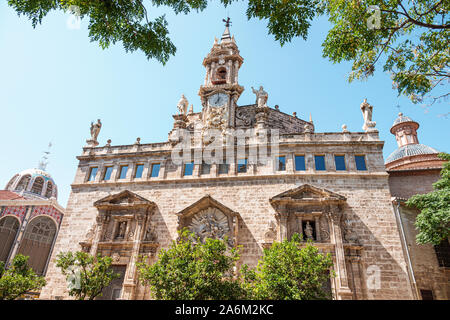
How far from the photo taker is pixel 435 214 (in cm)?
1593

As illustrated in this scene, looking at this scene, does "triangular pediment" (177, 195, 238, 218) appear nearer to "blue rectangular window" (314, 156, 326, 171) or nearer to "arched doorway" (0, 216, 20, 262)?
"blue rectangular window" (314, 156, 326, 171)

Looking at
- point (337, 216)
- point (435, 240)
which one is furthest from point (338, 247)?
point (435, 240)

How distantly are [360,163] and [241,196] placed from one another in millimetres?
8856

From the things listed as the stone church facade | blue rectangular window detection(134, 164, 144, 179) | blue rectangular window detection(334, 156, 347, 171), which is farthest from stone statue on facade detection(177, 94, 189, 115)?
blue rectangular window detection(334, 156, 347, 171)

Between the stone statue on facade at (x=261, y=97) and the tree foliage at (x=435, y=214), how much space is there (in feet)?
42.3

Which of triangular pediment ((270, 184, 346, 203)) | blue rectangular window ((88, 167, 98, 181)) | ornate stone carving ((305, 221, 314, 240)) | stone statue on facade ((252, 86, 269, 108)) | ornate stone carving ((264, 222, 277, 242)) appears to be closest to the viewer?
ornate stone carving ((305, 221, 314, 240))

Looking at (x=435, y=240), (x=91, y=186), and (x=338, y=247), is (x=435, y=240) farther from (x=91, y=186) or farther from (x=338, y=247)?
(x=91, y=186)

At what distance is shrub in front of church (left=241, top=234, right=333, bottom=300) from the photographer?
41.0ft

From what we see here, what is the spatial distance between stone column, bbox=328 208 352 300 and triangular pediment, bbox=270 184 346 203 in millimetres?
989

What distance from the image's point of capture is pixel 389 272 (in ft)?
53.6

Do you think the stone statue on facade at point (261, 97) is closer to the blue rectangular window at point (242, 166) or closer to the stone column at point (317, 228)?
the blue rectangular window at point (242, 166)

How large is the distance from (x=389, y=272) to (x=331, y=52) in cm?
1409

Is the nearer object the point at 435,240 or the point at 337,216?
the point at 435,240

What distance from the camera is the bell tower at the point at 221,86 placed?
78.6ft
